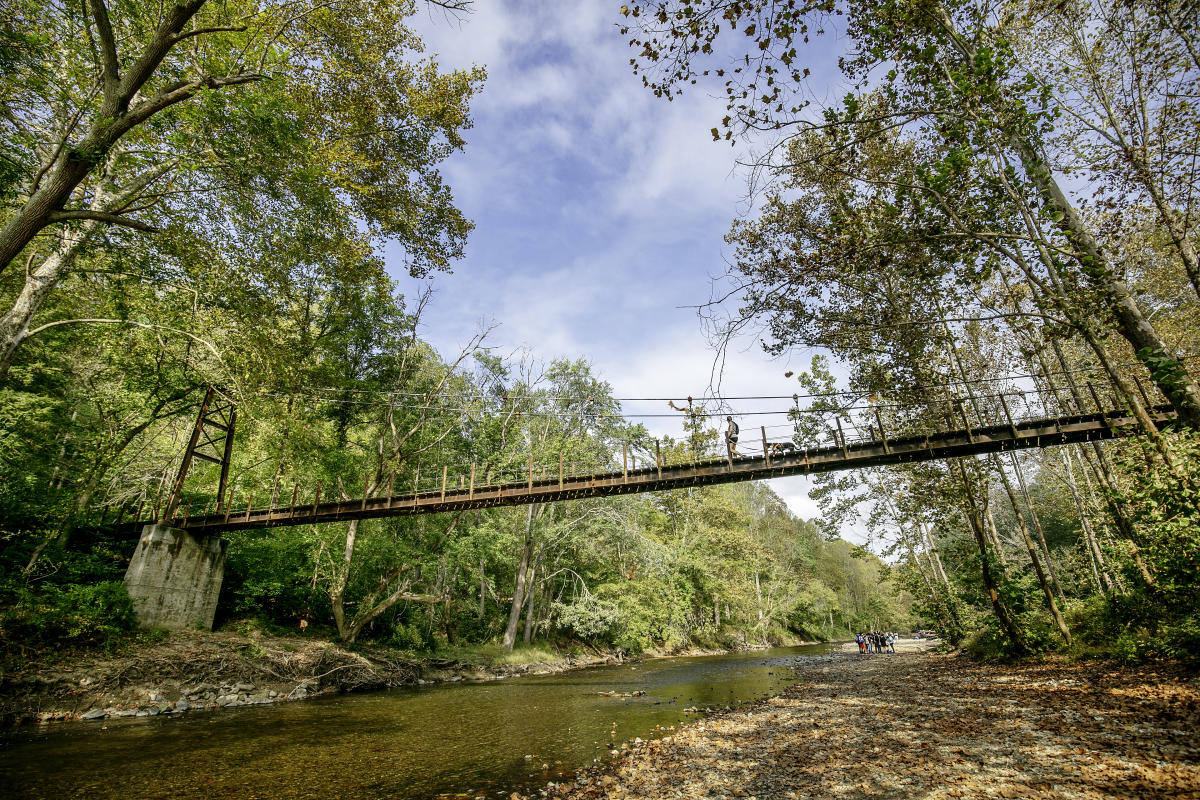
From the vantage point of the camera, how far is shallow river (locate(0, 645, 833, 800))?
236 inches

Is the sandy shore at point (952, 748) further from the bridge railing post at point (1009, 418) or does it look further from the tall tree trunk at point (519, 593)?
the tall tree trunk at point (519, 593)

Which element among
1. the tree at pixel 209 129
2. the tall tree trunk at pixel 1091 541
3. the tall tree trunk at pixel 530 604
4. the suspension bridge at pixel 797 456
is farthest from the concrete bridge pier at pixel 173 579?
the tall tree trunk at pixel 1091 541

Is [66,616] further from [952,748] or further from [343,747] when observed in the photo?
[952,748]

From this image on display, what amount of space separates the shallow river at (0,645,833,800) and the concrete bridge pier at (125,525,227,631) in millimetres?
4711

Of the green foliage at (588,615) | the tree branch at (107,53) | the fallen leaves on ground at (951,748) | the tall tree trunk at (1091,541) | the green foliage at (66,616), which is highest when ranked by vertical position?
the tree branch at (107,53)

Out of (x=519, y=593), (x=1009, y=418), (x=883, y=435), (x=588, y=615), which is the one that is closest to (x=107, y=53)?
(x=883, y=435)

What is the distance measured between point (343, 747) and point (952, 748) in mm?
8561

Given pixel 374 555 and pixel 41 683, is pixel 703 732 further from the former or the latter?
pixel 374 555

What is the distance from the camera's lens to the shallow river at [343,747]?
6.00m

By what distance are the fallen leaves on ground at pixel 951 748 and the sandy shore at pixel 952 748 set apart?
0.02 meters

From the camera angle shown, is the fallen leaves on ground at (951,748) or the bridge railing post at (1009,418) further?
the bridge railing post at (1009,418)

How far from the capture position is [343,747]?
786 cm

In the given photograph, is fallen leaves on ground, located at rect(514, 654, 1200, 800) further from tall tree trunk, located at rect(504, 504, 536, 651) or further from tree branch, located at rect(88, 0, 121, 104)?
tall tree trunk, located at rect(504, 504, 536, 651)

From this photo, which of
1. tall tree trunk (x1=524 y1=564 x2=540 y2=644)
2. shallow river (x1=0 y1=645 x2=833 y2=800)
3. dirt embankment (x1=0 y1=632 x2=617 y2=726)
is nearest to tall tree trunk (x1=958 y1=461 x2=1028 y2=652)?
shallow river (x1=0 y1=645 x2=833 y2=800)
